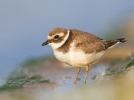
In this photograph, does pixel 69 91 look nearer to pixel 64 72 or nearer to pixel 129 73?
pixel 129 73

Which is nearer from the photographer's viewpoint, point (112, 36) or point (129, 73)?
point (129, 73)

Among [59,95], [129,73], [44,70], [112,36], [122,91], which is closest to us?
[122,91]

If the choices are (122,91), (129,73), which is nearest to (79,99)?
(122,91)

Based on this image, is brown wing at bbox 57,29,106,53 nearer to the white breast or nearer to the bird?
the bird

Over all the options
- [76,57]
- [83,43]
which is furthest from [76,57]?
[83,43]

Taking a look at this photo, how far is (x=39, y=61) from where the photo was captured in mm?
22406

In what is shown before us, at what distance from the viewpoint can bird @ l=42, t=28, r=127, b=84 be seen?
1293 centimetres

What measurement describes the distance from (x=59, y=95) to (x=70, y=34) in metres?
2.39

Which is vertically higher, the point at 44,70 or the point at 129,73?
the point at 44,70

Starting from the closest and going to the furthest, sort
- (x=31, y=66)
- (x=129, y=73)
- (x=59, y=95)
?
(x=59, y=95), (x=129, y=73), (x=31, y=66)

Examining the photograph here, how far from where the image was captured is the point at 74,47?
42.5 feet

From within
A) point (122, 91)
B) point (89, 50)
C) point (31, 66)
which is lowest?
point (122, 91)

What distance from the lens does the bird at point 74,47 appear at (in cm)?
1293

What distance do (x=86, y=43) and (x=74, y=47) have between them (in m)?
0.52
